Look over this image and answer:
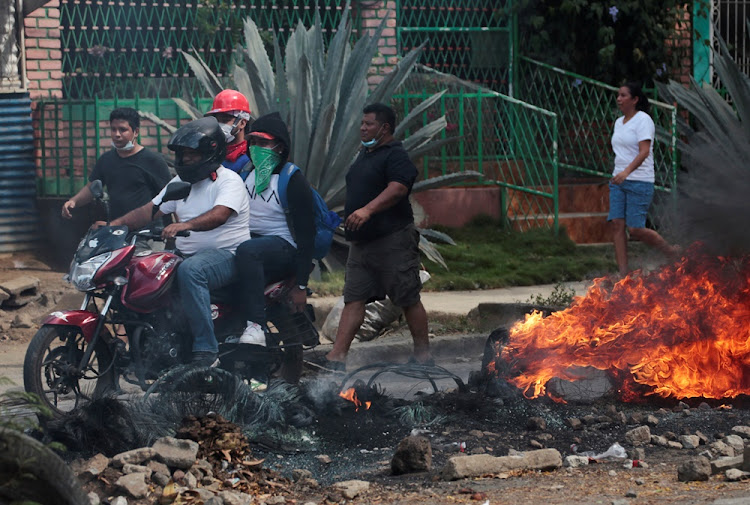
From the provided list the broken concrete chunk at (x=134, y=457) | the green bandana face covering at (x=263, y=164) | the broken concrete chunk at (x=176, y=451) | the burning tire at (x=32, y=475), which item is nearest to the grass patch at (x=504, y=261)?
the green bandana face covering at (x=263, y=164)

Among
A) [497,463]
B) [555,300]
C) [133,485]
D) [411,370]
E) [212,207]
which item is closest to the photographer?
[133,485]

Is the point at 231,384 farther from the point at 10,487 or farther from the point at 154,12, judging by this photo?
the point at 154,12

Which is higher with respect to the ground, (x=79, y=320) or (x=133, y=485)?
(x=79, y=320)

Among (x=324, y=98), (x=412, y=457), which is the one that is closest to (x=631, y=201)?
(x=324, y=98)

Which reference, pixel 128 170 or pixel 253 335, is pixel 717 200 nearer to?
pixel 253 335

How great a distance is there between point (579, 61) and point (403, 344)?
25.4 feet

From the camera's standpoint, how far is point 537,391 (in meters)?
6.67

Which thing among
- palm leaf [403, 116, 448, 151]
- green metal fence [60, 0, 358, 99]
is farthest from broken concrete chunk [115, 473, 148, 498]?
green metal fence [60, 0, 358, 99]

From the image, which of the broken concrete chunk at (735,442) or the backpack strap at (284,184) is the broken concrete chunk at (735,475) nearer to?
the broken concrete chunk at (735,442)

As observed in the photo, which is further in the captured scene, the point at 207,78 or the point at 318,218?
the point at 207,78

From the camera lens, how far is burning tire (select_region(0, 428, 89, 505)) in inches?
153

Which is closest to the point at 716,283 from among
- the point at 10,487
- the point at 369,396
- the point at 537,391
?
the point at 537,391

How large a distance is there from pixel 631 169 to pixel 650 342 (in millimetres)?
3749

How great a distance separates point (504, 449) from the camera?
5832 mm
